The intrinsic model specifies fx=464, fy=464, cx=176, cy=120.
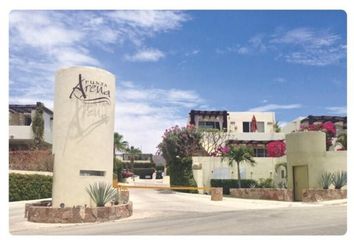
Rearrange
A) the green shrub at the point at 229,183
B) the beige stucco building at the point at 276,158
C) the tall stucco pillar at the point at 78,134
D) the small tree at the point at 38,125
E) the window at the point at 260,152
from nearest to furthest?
the tall stucco pillar at the point at 78,134 → the beige stucco building at the point at 276,158 → the green shrub at the point at 229,183 → the small tree at the point at 38,125 → the window at the point at 260,152

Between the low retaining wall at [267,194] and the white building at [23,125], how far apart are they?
78.8 feet

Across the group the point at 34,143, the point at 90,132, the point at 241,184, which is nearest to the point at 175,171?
the point at 241,184

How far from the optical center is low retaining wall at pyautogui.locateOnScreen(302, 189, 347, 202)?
920 inches

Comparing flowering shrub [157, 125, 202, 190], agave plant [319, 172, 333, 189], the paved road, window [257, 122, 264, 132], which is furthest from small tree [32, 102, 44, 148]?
agave plant [319, 172, 333, 189]

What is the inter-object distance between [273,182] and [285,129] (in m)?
26.0

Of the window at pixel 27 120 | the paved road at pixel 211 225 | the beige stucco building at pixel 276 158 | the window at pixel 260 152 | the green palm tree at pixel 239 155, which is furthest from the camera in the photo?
the window at pixel 260 152

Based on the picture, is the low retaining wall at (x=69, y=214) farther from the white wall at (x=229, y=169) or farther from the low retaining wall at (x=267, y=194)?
the white wall at (x=229, y=169)

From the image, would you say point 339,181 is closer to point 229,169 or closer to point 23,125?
point 229,169

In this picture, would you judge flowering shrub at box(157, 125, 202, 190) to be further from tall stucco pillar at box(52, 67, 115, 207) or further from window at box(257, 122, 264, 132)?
window at box(257, 122, 264, 132)

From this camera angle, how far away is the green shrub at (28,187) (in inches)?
1040

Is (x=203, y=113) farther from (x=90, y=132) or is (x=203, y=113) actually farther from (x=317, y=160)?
(x=90, y=132)

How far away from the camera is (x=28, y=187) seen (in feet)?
90.6

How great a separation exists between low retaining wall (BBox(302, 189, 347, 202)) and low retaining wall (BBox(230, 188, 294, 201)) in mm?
1517

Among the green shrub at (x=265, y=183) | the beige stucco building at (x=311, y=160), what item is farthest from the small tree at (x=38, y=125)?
the beige stucco building at (x=311, y=160)
